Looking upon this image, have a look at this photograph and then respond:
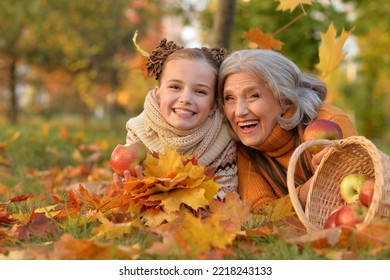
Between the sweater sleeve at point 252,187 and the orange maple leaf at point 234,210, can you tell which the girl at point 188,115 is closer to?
the sweater sleeve at point 252,187

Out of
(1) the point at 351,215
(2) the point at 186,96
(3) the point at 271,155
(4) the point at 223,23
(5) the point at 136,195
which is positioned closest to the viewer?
(1) the point at 351,215

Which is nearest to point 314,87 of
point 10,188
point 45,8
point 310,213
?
point 310,213

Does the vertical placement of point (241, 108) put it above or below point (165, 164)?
above

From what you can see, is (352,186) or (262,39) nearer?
(352,186)

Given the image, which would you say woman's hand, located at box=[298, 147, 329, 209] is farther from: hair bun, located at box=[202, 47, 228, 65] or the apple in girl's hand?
hair bun, located at box=[202, 47, 228, 65]

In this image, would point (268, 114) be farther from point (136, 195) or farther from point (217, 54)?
point (136, 195)

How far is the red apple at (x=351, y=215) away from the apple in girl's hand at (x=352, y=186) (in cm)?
19

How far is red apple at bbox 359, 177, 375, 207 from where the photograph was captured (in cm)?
228

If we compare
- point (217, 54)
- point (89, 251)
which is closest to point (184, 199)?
point (89, 251)

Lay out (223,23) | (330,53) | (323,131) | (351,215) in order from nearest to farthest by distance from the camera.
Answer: (351,215) → (323,131) → (330,53) → (223,23)

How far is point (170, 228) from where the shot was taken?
2.29m

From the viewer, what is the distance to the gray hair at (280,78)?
3.06 meters

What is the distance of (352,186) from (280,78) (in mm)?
848

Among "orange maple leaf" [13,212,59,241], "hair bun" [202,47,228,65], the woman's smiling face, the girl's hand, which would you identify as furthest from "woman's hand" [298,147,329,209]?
"orange maple leaf" [13,212,59,241]
